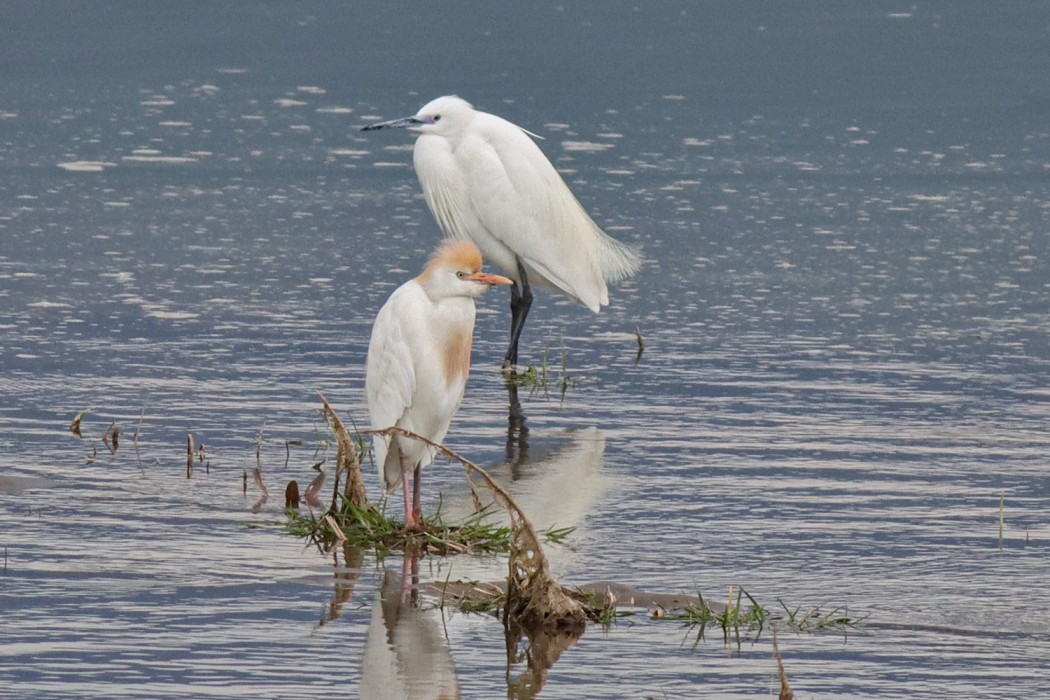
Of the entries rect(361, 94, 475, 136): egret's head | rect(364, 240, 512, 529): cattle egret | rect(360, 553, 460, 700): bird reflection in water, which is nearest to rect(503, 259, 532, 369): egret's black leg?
rect(361, 94, 475, 136): egret's head

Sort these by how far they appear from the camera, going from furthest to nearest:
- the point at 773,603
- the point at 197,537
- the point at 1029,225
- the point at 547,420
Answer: the point at 1029,225
the point at 547,420
the point at 197,537
the point at 773,603

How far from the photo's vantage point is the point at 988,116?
Answer: 67.2 ft

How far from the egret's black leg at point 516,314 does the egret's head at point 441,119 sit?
979 millimetres

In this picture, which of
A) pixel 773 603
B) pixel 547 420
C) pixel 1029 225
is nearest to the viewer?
pixel 773 603

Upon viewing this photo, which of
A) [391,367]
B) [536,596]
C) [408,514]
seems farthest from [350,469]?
[536,596]

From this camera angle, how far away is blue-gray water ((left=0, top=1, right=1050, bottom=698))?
20.7 ft

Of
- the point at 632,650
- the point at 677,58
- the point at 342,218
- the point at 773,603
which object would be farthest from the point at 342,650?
the point at 677,58

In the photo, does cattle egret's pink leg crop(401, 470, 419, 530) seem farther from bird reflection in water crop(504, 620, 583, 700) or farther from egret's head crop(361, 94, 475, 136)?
egret's head crop(361, 94, 475, 136)

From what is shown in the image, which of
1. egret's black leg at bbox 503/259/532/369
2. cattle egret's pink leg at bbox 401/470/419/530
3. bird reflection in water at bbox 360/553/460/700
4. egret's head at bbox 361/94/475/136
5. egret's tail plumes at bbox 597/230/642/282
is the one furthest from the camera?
egret's tail plumes at bbox 597/230/642/282

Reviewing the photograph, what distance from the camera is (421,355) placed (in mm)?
7605

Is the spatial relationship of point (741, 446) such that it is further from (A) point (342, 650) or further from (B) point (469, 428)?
(A) point (342, 650)

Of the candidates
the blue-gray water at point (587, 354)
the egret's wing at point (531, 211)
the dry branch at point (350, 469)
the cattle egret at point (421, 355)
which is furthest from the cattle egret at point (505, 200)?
the dry branch at point (350, 469)

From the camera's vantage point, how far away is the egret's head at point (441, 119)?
12023mm

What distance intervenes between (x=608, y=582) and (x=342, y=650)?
4.10 ft
